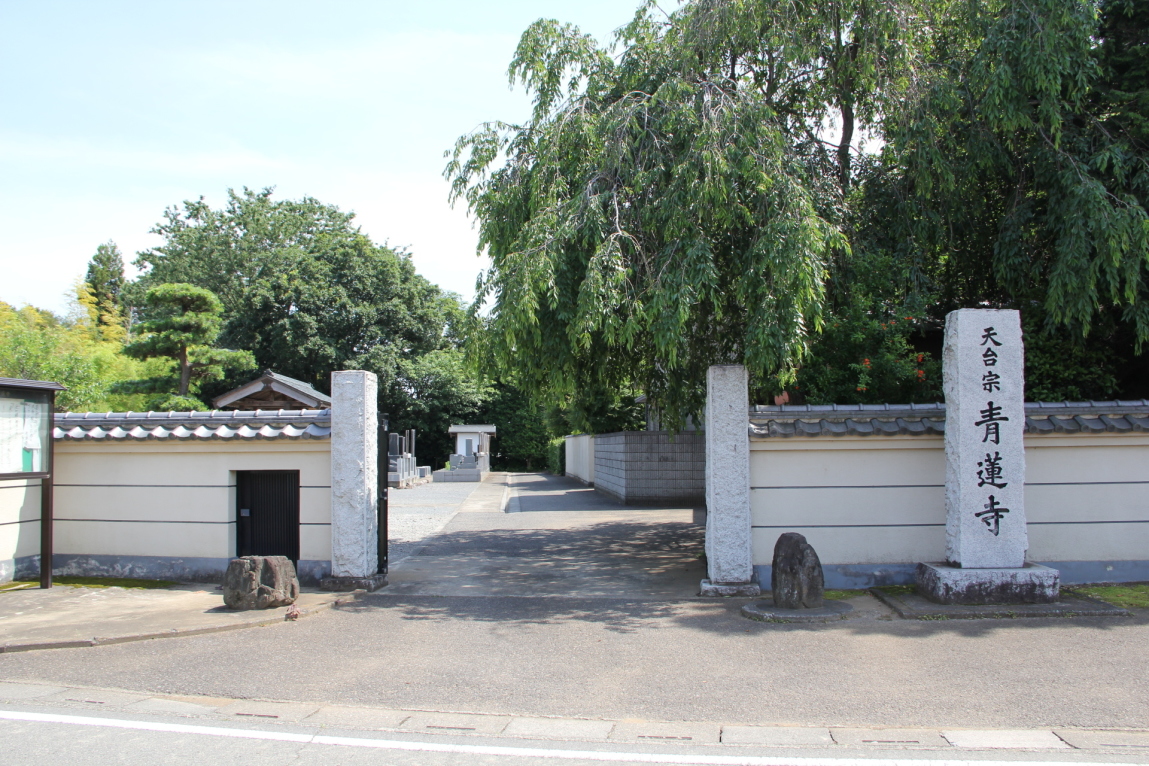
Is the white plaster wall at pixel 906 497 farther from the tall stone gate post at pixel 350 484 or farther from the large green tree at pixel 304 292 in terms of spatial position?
the large green tree at pixel 304 292

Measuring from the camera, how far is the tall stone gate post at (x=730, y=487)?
26.8 ft

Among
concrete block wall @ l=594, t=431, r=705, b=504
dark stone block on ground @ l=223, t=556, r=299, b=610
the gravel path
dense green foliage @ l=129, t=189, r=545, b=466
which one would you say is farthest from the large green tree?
dark stone block on ground @ l=223, t=556, r=299, b=610

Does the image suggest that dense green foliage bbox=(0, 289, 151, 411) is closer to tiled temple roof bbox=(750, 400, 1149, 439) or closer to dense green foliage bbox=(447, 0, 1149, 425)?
dense green foliage bbox=(447, 0, 1149, 425)

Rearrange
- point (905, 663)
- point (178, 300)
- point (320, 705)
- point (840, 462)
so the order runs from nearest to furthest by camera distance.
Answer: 1. point (320, 705)
2. point (905, 663)
3. point (840, 462)
4. point (178, 300)

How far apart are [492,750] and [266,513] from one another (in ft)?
19.5

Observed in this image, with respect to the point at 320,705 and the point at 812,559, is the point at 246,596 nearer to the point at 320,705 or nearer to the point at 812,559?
the point at 320,705

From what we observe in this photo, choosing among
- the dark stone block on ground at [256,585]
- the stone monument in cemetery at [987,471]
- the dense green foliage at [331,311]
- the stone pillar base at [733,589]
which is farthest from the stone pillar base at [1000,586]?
the dense green foliage at [331,311]

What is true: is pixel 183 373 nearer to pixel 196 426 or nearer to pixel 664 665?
pixel 196 426

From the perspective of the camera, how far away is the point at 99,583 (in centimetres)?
919

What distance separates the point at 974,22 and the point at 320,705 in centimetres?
1069

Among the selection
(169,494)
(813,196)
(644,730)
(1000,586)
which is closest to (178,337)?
(169,494)

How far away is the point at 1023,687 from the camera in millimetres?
5406

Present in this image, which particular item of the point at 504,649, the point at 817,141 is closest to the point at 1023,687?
the point at 504,649

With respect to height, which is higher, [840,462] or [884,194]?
[884,194]
